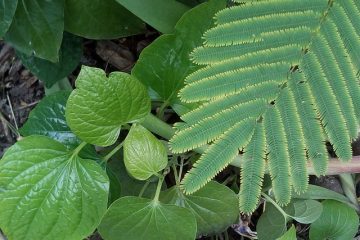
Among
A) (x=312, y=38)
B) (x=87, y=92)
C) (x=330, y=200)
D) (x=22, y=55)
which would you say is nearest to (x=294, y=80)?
(x=312, y=38)

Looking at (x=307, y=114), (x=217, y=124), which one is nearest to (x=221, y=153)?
(x=217, y=124)

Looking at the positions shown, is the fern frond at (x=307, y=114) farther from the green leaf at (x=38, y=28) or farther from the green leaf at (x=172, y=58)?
the green leaf at (x=38, y=28)

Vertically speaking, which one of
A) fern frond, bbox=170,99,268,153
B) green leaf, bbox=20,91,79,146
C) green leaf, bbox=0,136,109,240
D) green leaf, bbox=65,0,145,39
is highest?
fern frond, bbox=170,99,268,153

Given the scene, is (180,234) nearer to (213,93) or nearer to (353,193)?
(213,93)

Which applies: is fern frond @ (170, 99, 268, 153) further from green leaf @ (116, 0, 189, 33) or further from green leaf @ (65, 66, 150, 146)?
green leaf @ (116, 0, 189, 33)

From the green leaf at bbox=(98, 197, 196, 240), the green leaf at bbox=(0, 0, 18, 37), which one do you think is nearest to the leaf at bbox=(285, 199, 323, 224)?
the green leaf at bbox=(98, 197, 196, 240)

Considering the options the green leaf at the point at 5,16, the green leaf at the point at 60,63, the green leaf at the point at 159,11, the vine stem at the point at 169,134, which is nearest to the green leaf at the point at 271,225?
the vine stem at the point at 169,134
